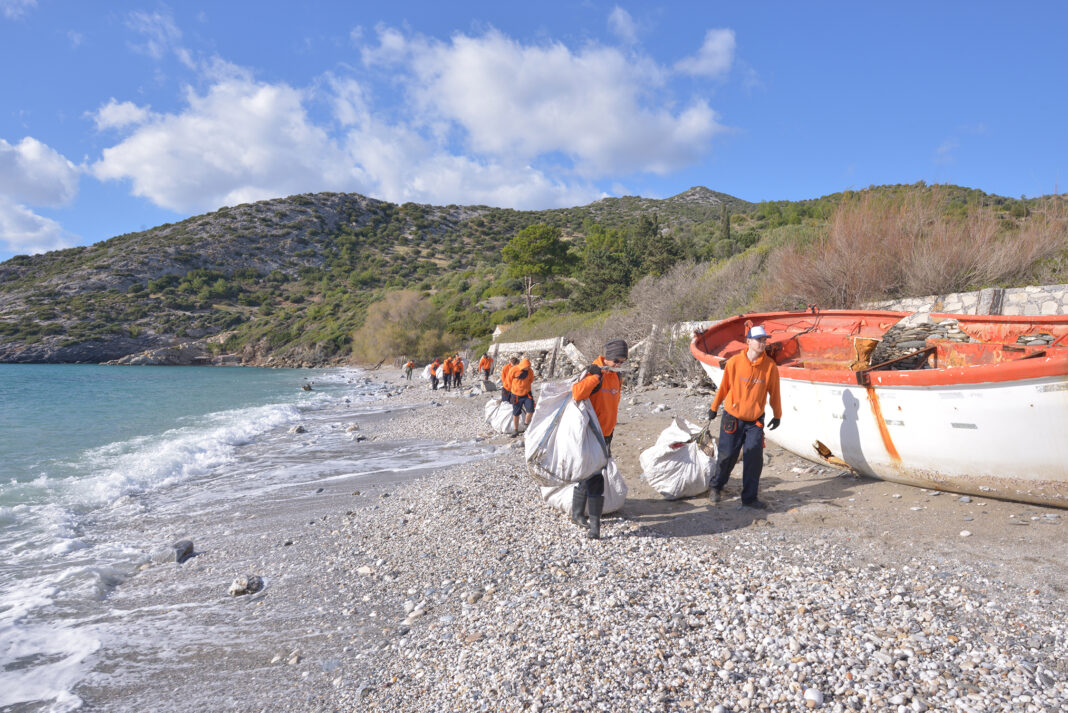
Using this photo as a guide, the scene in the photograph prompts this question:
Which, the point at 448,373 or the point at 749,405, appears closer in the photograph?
the point at 749,405

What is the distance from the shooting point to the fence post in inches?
617

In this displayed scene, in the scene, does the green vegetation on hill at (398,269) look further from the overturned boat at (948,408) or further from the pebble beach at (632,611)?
the pebble beach at (632,611)

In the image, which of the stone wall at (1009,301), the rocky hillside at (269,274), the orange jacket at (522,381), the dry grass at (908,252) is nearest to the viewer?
the stone wall at (1009,301)

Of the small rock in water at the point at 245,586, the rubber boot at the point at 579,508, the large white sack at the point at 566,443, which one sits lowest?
the small rock in water at the point at 245,586

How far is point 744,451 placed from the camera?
501cm

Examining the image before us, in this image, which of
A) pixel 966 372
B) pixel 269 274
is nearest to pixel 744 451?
pixel 966 372

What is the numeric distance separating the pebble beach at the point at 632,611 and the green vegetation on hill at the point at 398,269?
9.25 metres

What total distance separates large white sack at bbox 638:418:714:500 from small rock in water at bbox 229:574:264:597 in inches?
142

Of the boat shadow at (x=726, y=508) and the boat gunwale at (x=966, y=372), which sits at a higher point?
the boat gunwale at (x=966, y=372)

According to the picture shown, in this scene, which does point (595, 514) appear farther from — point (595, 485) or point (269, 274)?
point (269, 274)

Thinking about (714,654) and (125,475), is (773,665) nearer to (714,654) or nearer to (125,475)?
(714,654)

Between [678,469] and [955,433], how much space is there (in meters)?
2.31

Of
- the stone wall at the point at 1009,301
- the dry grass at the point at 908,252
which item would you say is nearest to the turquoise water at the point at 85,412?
the dry grass at the point at 908,252

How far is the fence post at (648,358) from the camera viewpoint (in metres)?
15.7
